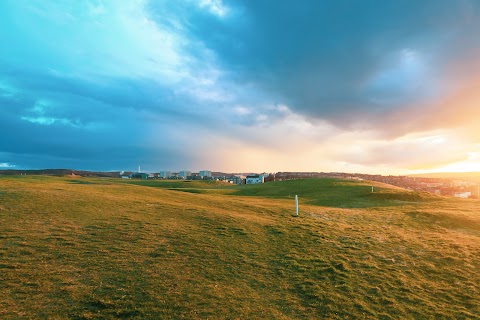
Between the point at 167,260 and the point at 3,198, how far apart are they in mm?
15606

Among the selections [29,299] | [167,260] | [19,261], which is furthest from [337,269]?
[19,261]

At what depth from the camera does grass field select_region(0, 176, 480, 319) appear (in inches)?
397

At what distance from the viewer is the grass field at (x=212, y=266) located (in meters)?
10.1

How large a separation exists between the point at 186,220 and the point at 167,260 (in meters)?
7.15

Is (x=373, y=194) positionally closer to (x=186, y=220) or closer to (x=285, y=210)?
(x=285, y=210)

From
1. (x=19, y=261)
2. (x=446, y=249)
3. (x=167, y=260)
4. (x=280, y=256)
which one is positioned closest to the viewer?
(x=19, y=261)

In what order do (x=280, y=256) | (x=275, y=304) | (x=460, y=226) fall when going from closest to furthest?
(x=275, y=304) → (x=280, y=256) → (x=460, y=226)

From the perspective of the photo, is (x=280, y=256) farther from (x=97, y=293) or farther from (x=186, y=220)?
(x=97, y=293)

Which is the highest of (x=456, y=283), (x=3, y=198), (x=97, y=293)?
(x=3, y=198)

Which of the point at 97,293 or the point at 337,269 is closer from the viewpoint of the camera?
the point at 97,293

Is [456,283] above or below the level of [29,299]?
below

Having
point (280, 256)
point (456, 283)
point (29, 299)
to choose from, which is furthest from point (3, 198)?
point (456, 283)

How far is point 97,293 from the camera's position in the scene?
10188 millimetres

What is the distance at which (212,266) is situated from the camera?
43.7ft
